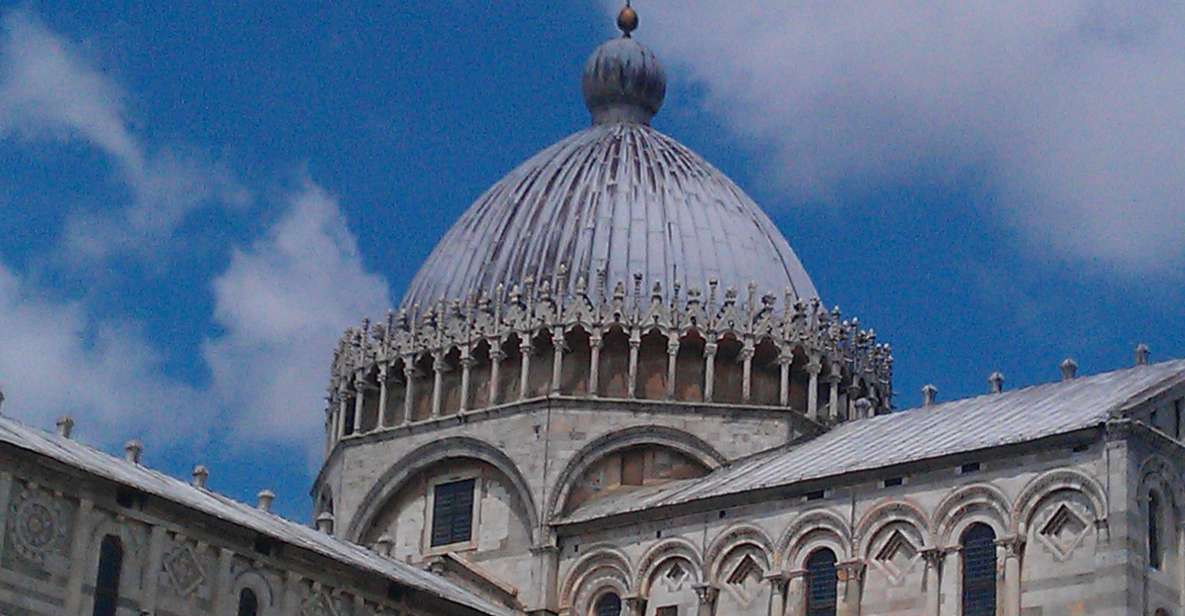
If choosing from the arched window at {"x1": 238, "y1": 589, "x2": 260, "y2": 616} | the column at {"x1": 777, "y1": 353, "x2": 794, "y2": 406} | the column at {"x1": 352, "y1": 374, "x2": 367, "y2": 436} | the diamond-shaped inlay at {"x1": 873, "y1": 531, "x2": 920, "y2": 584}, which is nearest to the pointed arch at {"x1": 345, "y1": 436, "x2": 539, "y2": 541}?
the column at {"x1": 352, "y1": 374, "x2": 367, "y2": 436}

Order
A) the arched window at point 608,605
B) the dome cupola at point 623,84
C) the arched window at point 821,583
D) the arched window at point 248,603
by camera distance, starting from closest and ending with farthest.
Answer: the arched window at point 248,603 → the arched window at point 821,583 → the arched window at point 608,605 → the dome cupola at point 623,84

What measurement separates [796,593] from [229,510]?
10.5 meters

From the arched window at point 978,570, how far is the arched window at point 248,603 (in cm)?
1214

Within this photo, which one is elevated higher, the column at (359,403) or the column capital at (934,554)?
the column at (359,403)

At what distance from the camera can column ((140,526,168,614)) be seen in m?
36.8

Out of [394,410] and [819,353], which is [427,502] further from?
[819,353]

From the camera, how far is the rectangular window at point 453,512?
50375mm

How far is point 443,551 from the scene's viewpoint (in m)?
50.2

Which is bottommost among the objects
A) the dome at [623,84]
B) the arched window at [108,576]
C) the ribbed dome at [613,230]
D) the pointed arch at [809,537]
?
the arched window at [108,576]

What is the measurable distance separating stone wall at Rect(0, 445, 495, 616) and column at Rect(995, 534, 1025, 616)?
10.9m

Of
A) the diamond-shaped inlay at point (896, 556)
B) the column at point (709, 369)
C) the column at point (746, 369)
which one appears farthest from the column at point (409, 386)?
the diamond-shaped inlay at point (896, 556)

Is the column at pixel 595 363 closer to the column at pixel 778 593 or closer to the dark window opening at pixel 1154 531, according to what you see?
the column at pixel 778 593

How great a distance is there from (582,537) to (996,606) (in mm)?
10407

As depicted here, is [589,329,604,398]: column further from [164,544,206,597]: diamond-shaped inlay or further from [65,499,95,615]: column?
[65,499,95,615]: column
